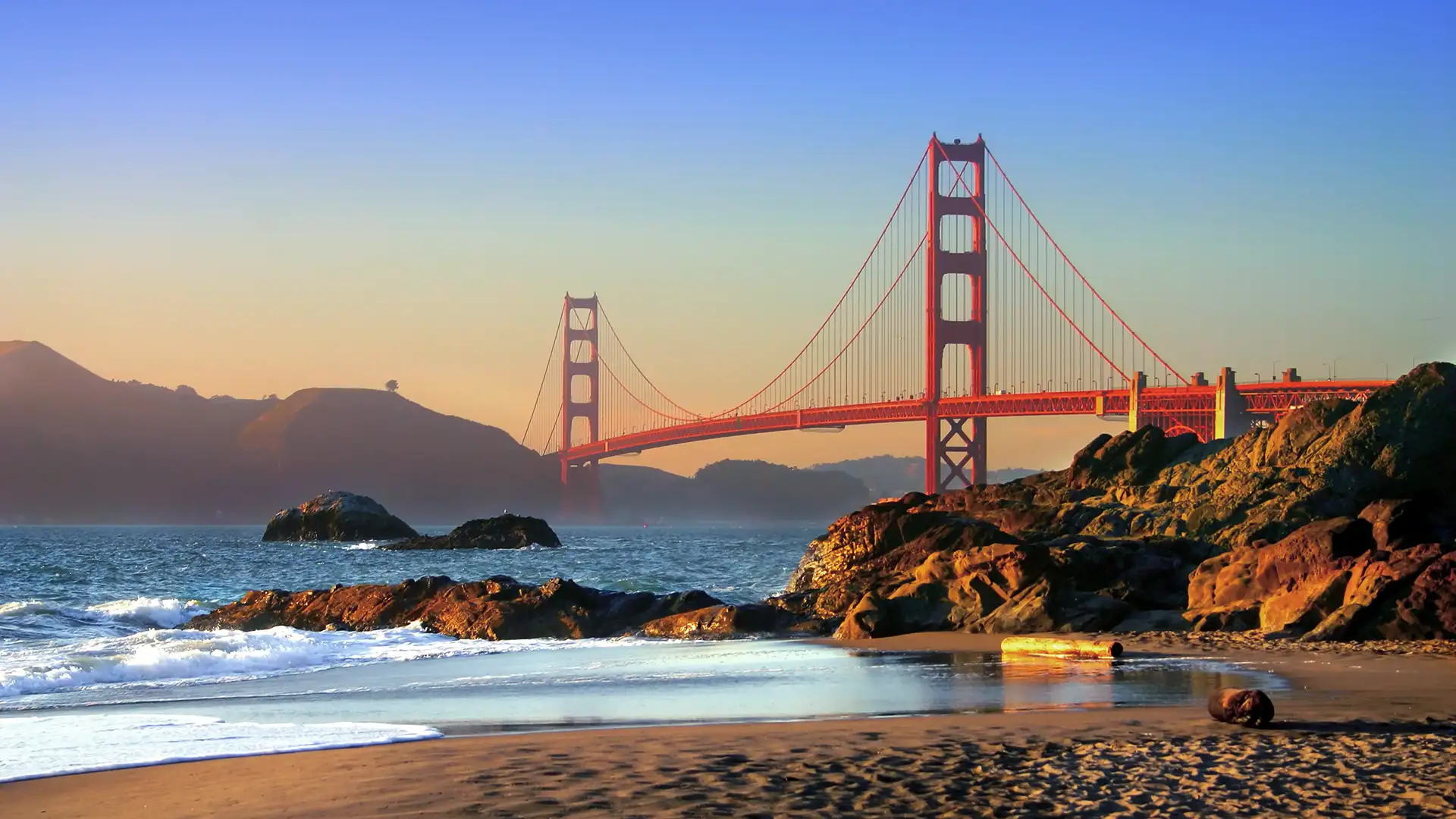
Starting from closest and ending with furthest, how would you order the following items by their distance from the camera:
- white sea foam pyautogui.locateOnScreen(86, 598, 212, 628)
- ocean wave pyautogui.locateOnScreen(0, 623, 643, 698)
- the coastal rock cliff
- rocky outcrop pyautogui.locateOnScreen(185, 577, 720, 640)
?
ocean wave pyautogui.locateOnScreen(0, 623, 643, 698) < the coastal rock cliff < rocky outcrop pyautogui.locateOnScreen(185, 577, 720, 640) < white sea foam pyautogui.locateOnScreen(86, 598, 212, 628)

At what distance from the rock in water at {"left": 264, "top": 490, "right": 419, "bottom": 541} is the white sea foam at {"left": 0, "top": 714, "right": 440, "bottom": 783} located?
218 ft

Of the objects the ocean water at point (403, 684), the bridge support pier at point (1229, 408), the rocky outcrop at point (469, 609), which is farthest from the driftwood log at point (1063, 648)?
the bridge support pier at point (1229, 408)

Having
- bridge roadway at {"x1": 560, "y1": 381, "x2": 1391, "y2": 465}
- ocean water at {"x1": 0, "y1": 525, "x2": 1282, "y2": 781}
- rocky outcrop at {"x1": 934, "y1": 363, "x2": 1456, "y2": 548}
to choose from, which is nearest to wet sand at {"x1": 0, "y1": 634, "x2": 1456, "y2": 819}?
ocean water at {"x1": 0, "y1": 525, "x2": 1282, "y2": 781}

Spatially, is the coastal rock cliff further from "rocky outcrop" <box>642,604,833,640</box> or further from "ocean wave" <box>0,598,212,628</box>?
"ocean wave" <box>0,598,212,628</box>

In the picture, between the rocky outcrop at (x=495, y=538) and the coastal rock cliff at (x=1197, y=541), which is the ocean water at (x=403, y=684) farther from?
the rocky outcrop at (x=495, y=538)

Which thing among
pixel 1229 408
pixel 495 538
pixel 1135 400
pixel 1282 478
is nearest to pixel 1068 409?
pixel 1135 400

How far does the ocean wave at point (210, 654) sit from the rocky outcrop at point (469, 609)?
421 millimetres

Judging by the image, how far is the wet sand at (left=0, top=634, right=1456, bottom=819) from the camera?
6520 mm

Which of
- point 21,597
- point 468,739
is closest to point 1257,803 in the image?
point 468,739

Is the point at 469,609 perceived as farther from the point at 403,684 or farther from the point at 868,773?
the point at 868,773

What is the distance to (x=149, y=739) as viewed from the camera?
30.4 feet

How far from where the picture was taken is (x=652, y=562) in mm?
47719

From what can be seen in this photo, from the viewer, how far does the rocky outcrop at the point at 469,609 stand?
18.5 metres

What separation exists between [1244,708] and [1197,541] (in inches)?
445
